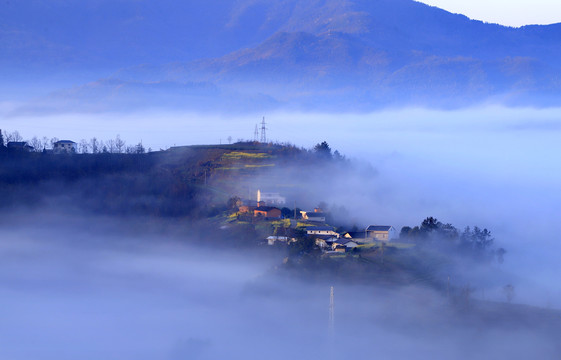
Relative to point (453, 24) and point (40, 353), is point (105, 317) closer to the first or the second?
point (40, 353)

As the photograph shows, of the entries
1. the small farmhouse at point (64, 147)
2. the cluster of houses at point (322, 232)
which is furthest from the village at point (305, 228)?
the small farmhouse at point (64, 147)

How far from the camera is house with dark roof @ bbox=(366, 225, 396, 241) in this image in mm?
35844

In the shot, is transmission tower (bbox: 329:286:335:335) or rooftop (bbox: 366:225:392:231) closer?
transmission tower (bbox: 329:286:335:335)

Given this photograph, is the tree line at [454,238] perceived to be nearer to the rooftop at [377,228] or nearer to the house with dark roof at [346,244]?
the rooftop at [377,228]

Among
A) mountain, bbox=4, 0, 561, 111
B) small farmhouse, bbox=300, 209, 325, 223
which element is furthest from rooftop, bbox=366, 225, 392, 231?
mountain, bbox=4, 0, 561, 111

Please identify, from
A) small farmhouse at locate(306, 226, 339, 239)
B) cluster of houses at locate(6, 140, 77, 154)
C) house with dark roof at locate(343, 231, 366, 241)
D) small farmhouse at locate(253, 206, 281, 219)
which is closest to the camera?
small farmhouse at locate(306, 226, 339, 239)

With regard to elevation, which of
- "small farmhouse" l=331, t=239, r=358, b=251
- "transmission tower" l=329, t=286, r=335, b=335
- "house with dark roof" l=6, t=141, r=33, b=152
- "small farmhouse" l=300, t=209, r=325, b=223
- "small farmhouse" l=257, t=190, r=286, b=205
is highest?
"house with dark roof" l=6, t=141, r=33, b=152

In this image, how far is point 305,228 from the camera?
36125mm

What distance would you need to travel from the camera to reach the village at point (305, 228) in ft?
110

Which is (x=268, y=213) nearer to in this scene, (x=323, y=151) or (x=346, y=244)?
(x=346, y=244)

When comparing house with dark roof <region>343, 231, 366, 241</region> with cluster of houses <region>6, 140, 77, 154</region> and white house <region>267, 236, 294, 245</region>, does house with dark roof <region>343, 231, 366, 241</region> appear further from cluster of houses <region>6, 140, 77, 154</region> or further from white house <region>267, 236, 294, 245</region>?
cluster of houses <region>6, 140, 77, 154</region>

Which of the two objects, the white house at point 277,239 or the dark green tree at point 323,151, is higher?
the dark green tree at point 323,151

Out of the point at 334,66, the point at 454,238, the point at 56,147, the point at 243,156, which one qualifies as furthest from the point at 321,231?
the point at 334,66

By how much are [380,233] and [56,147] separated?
30.8 meters
